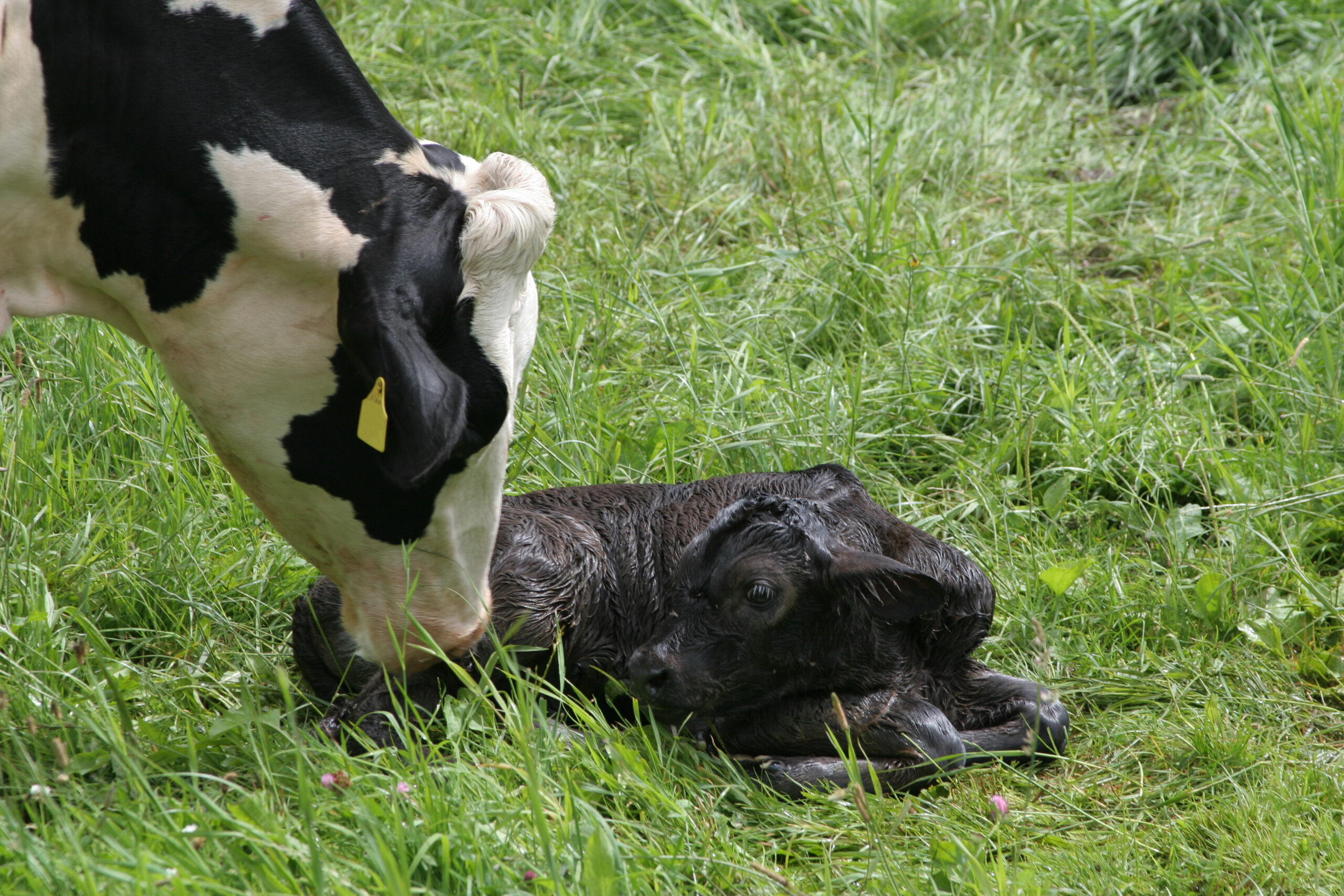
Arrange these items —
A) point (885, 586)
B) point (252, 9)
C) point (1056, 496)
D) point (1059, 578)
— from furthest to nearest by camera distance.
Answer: point (1056, 496) < point (1059, 578) < point (885, 586) < point (252, 9)

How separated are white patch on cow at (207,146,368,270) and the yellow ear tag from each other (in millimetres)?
244

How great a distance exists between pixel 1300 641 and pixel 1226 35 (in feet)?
14.9

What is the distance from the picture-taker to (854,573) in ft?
9.77

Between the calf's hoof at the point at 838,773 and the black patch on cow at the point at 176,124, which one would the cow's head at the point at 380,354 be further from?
the calf's hoof at the point at 838,773

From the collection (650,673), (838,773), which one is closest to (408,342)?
(650,673)

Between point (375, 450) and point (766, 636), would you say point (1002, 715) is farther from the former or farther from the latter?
point (375, 450)

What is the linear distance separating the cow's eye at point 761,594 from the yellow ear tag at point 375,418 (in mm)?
860

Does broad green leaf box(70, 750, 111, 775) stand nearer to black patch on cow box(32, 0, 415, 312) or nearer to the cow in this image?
the cow

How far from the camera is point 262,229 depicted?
8.54 feet

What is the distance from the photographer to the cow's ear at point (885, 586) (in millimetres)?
2955

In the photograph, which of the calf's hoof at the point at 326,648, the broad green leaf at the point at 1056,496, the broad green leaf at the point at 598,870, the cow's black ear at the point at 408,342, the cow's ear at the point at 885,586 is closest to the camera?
the broad green leaf at the point at 598,870

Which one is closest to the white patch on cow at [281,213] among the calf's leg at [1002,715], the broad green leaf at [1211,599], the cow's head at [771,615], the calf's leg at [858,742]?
the cow's head at [771,615]

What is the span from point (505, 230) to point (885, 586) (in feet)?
3.56

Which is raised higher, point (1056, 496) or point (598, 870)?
point (598, 870)
